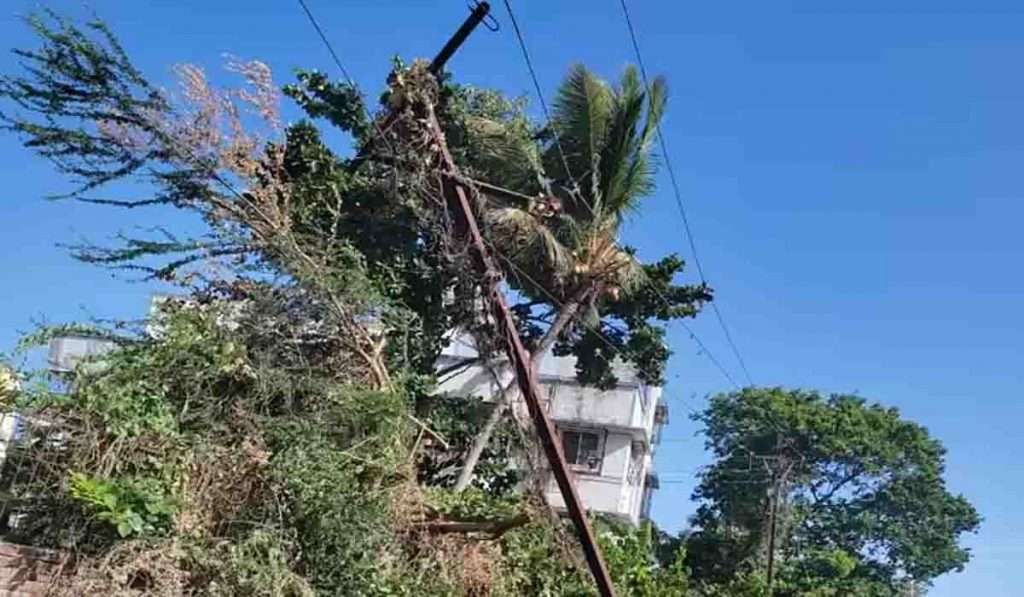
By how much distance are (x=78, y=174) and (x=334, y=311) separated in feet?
10.7

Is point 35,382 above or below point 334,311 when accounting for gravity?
below

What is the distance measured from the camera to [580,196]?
1669 centimetres

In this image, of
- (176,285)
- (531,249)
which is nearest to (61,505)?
(176,285)

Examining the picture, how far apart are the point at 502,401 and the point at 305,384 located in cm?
313

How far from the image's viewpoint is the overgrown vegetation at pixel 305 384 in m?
8.24

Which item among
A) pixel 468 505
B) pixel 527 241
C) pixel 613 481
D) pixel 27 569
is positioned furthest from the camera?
pixel 613 481

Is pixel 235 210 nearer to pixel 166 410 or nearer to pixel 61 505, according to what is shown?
pixel 166 410

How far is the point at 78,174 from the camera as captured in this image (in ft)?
35.3

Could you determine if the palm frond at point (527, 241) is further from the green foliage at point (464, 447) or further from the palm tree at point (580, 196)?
the green foliage at point (464, 447)

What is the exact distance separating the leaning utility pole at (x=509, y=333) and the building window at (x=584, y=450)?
1903 cm

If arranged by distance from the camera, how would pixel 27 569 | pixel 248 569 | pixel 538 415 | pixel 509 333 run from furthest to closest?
pixel 509 333
pixel 538 415
pixel 248 569
pixel 27 569

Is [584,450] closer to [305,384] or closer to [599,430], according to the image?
[599,430]

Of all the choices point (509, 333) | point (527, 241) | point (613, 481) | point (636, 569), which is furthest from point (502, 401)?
point (613, 481)

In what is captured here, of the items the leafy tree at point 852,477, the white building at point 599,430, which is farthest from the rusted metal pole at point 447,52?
the leafy tree at point 852,477
